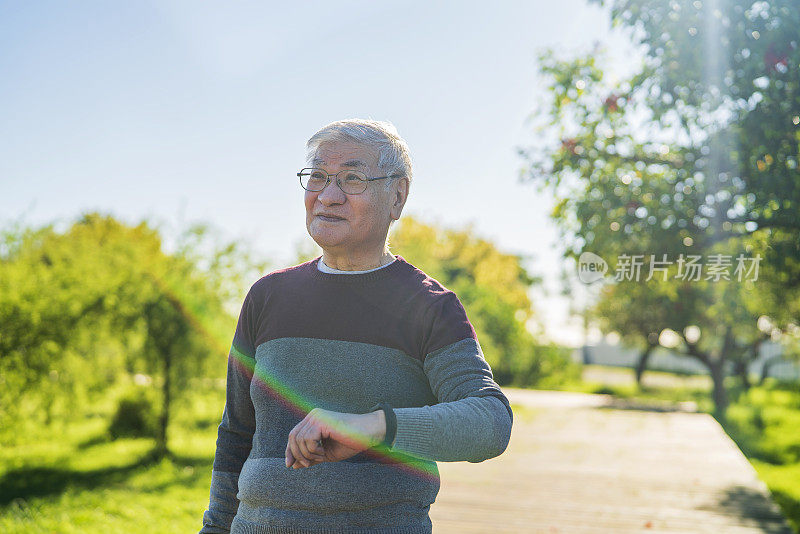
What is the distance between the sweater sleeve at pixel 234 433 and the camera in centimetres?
190

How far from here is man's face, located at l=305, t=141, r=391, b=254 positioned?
170cm

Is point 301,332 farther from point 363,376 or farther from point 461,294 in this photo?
point 461,294

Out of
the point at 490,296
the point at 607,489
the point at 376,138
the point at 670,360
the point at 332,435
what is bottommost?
the point at 670,360

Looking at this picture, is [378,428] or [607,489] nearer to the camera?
[378,428]

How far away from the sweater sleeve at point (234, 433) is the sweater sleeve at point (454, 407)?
56 centimetres

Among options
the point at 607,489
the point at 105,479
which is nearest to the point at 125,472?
the point at 105,479

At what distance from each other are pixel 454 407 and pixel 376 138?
686 mm

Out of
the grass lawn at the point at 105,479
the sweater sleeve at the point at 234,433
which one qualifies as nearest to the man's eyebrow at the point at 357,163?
the sweater sleeve at the point at 234,433

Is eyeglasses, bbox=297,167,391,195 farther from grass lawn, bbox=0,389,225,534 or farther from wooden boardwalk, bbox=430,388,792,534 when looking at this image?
grass lawn, bbox=0,389,225,534

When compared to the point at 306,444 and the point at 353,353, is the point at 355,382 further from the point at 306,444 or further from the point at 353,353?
the point at 306,444

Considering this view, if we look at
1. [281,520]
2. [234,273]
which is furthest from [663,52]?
[234,273]

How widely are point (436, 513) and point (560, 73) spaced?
459cm

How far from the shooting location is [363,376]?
1624 mm

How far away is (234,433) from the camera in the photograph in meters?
1.95
